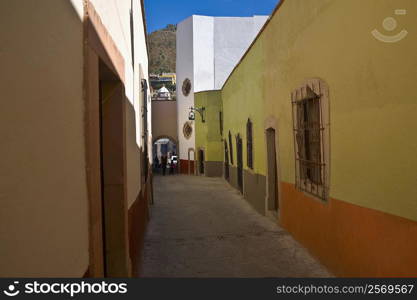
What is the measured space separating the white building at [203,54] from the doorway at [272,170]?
1539 cm

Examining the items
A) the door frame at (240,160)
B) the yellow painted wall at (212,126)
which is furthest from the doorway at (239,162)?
the yellow painted wall at (212,126)

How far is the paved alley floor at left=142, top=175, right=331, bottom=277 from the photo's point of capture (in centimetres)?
546

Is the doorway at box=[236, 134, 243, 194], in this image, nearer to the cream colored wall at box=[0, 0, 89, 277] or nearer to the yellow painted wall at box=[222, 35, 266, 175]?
the yellow painted wall at box=[222, 35, 266, 175]

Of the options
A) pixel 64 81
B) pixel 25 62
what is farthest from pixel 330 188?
pixel 25 62

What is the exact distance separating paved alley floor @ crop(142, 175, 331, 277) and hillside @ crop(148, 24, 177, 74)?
52.3 metres

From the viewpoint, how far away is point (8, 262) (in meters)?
1.24

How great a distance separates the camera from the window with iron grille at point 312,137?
541cm

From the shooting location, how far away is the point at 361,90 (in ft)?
14.1

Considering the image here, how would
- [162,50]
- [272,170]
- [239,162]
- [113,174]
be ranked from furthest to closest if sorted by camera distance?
1. [162,50]
2. [239,162]
3. [272,170]
4. [113,174]

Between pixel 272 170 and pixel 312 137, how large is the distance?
311 centimetres

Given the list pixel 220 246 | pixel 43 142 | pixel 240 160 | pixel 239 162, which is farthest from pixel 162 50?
pixel 43 142

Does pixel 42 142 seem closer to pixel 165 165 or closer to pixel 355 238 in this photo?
pixel 355 238

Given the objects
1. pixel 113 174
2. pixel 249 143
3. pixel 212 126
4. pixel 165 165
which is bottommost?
pixel 165 165

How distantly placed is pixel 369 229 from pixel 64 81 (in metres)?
3.58
